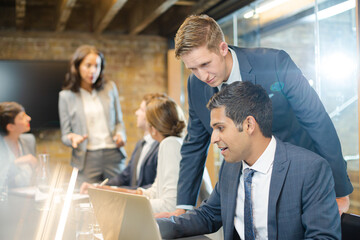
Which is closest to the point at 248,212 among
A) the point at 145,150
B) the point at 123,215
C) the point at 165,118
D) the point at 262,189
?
the point at 262,189

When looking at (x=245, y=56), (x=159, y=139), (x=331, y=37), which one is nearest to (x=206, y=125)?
(x=245, y=56)

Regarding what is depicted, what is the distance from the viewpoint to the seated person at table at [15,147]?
9.16 ft

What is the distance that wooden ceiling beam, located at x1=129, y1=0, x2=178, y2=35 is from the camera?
4410mm

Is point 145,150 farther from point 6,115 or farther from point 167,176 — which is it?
point 6,115

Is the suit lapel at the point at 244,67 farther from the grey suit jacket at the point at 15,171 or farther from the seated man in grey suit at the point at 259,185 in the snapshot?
the grey suit jacket at the point at 15,171

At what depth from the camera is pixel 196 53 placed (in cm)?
162

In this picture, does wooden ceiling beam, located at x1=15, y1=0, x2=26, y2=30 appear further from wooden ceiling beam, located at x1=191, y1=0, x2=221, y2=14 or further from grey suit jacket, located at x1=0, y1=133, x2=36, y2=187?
grey suit jacket, located at x1=0, y1=133, x2=36, y2=187

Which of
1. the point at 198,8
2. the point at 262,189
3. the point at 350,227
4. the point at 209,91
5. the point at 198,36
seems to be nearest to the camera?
the point at 350,227

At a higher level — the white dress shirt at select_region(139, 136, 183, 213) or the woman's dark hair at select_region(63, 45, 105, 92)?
the woman's dark hair at select_region(63, 45, 105, 92)

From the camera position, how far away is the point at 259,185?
4.81 feet

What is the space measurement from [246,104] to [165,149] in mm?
869

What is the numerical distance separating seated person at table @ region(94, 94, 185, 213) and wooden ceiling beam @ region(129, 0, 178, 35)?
80.1 inches

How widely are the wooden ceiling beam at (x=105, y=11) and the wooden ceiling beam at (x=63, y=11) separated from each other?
1.26 ft

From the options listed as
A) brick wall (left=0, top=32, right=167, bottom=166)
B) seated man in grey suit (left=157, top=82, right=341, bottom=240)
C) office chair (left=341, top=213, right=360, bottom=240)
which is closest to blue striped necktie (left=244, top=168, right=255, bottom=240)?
seated man in grey suit (left=157, top=82, right=341, bottom=240)
